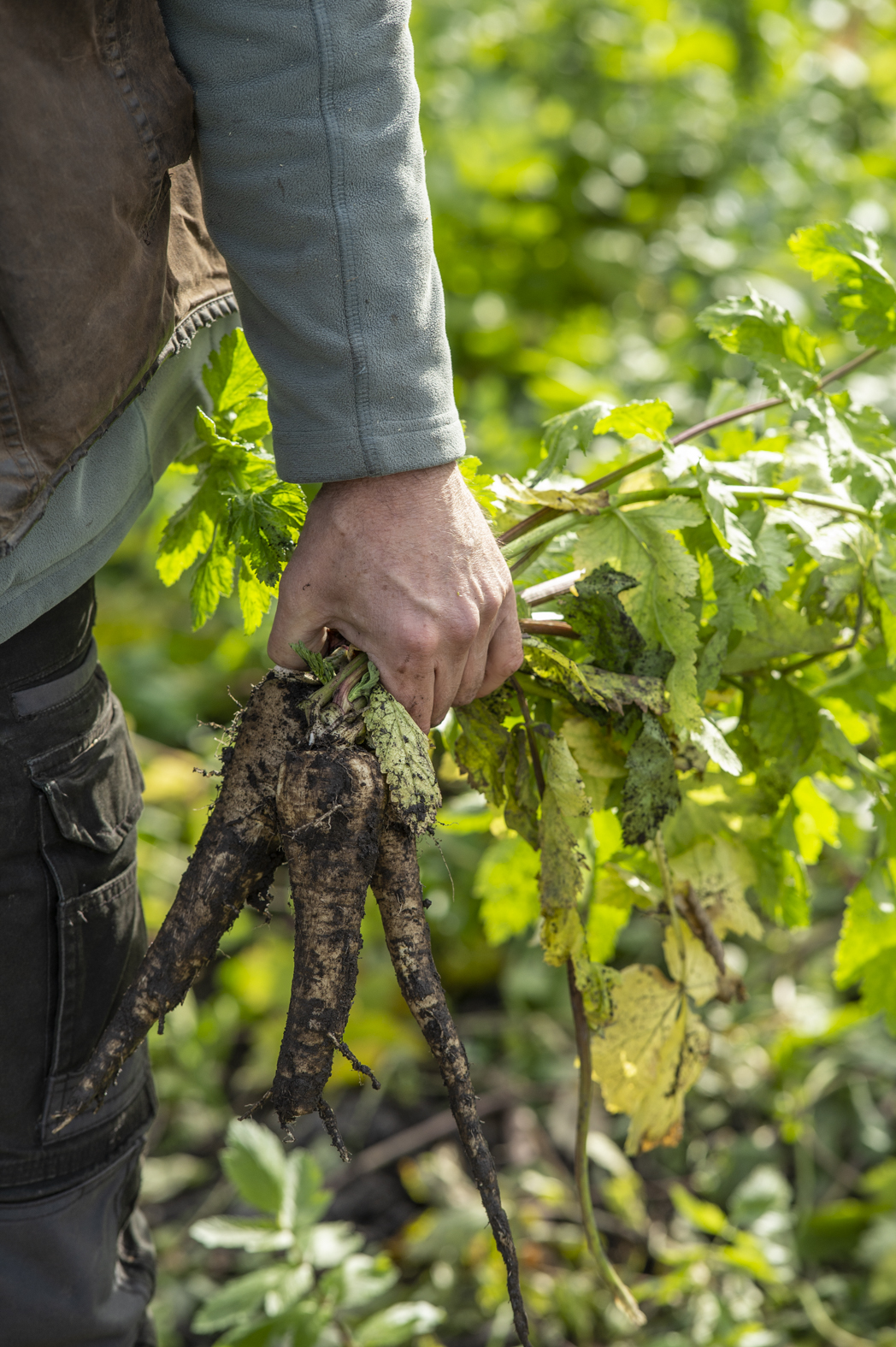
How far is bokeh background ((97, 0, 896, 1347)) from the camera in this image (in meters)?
2.31

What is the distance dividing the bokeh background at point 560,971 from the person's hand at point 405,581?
27 centimetres

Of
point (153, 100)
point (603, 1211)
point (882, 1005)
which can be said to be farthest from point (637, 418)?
point (603, 1211)

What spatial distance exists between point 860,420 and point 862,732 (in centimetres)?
47

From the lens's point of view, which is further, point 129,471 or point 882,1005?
point 882,1005

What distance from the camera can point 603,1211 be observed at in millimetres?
2543

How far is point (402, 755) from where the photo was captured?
124 centimetres

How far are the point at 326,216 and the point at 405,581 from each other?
36 cm

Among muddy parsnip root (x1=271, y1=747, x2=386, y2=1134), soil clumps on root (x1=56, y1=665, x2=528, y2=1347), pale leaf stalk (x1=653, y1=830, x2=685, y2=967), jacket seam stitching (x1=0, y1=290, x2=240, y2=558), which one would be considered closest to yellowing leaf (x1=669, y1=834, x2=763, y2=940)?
pale leaf stalk (x1=653, y1=830, x2=685, y2=967)

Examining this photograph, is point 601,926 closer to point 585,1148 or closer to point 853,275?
point 585,1148

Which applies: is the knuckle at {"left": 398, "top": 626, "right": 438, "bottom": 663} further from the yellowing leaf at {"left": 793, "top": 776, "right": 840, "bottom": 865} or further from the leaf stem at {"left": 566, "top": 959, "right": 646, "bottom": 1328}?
the yellowing leaf at {"left": 793, "top": 776, "right": 840, "bottom": 865}

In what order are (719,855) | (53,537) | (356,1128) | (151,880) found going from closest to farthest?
(53,537), (719,855), (356,1128), (151,880)

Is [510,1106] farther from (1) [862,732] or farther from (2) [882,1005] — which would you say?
(1) [862,732]

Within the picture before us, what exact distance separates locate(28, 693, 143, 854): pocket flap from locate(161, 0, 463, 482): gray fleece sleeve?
16.6 inches

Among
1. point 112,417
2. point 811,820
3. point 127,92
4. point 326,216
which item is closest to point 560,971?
point 811,820
